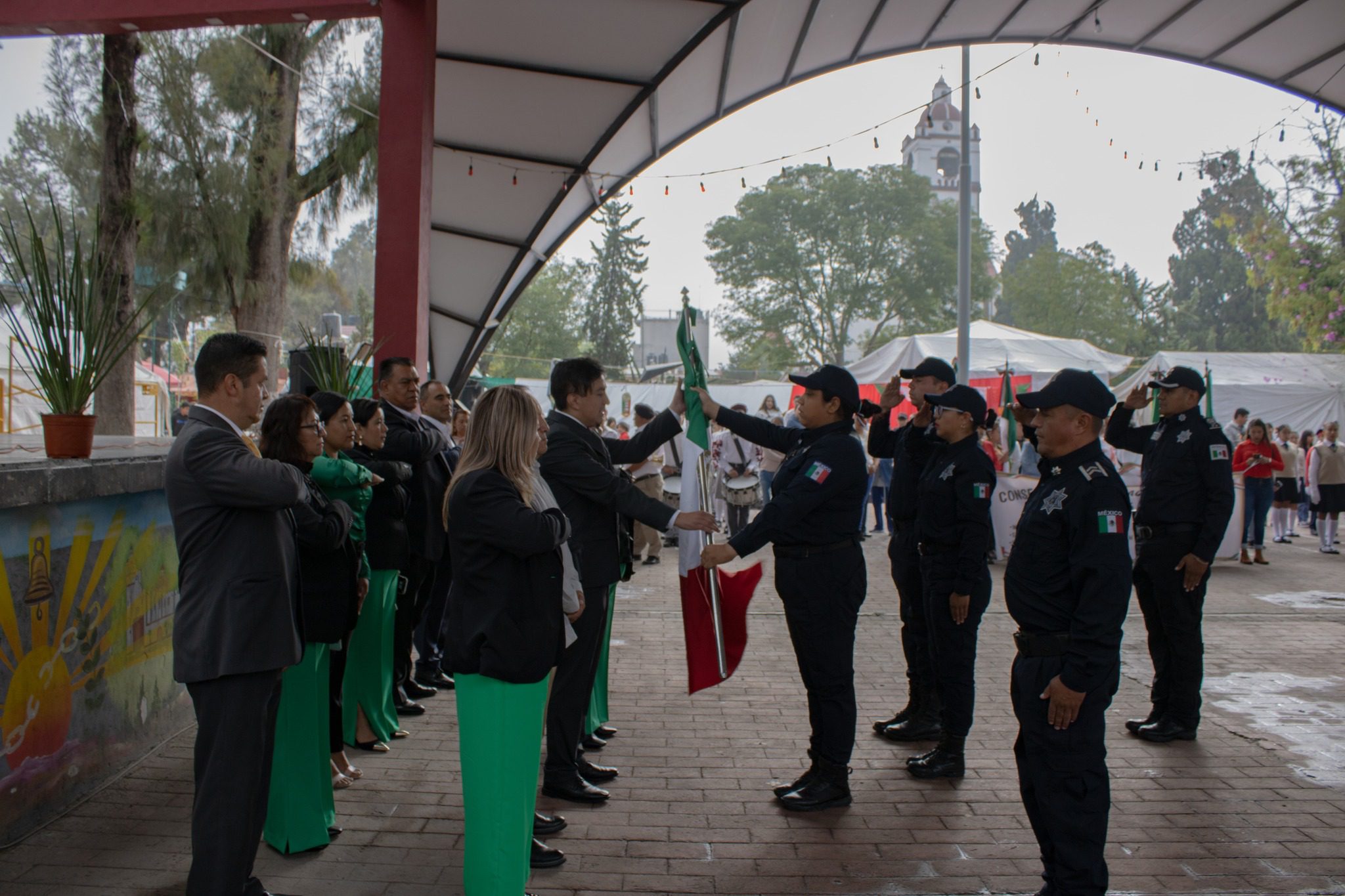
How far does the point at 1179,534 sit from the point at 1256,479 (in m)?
9.11

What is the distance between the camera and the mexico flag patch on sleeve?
3.07 meters

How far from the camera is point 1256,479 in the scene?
12875 mm

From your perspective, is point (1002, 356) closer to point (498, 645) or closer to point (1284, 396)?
point (1284, 396)

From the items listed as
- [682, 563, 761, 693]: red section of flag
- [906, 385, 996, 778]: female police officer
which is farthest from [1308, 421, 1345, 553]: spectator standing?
[682, 563, 761, 693]: red section of flag

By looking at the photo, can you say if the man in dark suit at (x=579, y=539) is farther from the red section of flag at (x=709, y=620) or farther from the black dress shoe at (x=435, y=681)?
the black dress shoe at (x=435, y=681)

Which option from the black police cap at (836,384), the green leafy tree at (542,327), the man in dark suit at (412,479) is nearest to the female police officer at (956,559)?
the black police cap at (836,384)

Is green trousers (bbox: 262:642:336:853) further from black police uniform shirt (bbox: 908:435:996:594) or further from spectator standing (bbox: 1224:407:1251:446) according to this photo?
spectator standing (bbox: 1224:407:1251:446)

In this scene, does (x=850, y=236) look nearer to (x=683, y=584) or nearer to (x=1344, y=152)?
(x=1344, y=152)

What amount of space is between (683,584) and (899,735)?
168 cm

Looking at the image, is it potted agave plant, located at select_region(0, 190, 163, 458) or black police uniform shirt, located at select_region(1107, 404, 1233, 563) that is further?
black police uniform shirt, located at select_region(1107, 404, 1233, 563)

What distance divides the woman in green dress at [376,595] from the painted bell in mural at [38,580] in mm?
1401

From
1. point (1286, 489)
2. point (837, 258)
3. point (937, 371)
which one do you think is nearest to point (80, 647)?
point (937, 371)

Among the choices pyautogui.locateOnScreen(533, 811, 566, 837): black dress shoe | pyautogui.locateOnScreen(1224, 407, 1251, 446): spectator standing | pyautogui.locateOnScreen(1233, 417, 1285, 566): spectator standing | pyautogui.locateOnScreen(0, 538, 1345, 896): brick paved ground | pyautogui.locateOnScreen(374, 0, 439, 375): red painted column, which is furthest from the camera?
pyautogui.locateOnScreen(1224, 407, 1251, 446): spectator standing

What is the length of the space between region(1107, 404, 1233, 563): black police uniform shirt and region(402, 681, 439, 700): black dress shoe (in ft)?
14.5
